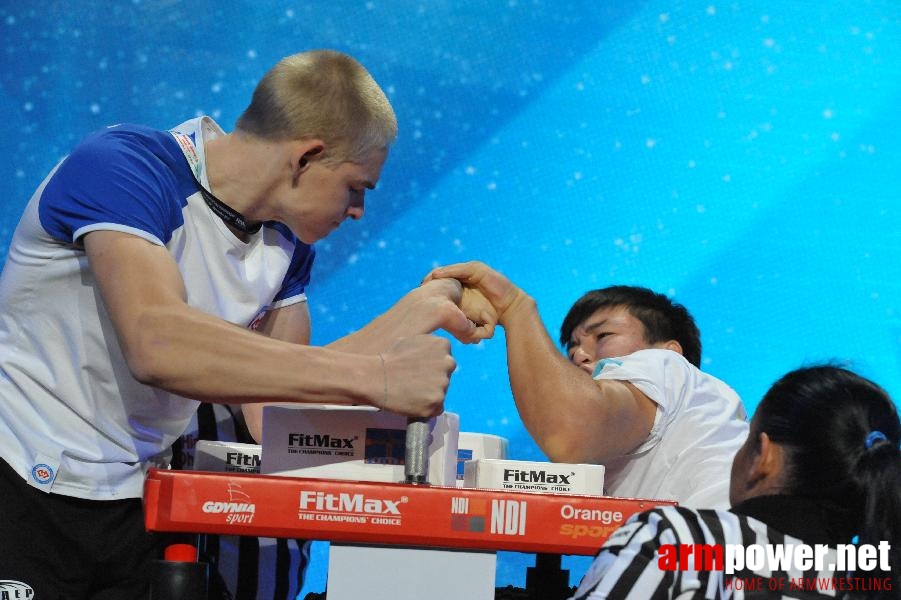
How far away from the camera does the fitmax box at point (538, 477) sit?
1409 millimetres

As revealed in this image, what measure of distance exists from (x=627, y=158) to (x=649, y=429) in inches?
67.5

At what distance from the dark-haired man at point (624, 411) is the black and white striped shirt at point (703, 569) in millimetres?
616

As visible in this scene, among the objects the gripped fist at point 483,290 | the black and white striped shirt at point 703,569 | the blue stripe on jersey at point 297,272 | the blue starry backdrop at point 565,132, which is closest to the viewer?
the black and white striped shirt at point 703,569

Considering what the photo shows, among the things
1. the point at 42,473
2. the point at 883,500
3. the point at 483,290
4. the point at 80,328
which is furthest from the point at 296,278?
the point at 883,500

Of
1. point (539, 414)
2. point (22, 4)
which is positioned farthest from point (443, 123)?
point (539, 414)

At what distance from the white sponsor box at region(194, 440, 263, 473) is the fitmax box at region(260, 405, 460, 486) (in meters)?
0.20

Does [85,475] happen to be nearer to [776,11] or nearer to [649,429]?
[649,429]

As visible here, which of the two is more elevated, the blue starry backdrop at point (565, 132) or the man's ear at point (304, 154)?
the blue starry backdrop at point (565, 132)

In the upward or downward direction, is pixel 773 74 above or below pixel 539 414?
above

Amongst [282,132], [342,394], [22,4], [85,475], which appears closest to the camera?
[342,394]

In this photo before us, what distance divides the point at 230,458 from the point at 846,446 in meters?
0.89

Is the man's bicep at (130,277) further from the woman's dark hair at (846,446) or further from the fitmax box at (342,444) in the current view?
the woman's dark hair at (846,446)

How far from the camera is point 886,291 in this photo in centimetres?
340

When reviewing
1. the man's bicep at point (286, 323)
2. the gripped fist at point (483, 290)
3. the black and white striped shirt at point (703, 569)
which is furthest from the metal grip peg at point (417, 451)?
the gripped fist at point (483, 290)
